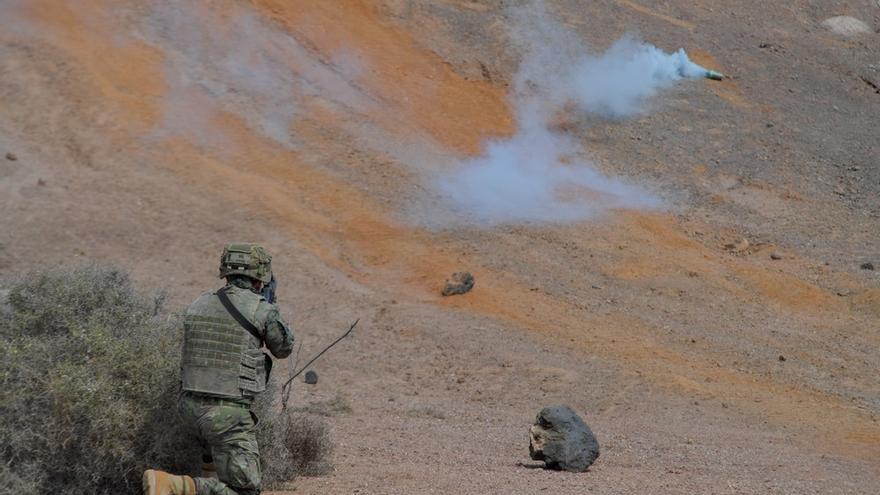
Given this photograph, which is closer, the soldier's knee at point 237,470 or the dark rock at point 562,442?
the soldier's knee at point 237,470

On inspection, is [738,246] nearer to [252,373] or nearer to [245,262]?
[245,262]

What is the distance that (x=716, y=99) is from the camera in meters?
23.4

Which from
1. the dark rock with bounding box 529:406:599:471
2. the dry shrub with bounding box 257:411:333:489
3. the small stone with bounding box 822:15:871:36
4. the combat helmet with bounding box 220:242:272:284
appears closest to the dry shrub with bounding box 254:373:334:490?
the dry shrub with bounding box 257:411:333:489

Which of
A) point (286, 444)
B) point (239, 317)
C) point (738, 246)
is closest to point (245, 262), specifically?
point (239, 317)

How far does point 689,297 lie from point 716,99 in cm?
858

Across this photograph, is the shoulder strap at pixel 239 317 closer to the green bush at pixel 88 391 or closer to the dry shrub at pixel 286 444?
the green bush at pixel 88 391

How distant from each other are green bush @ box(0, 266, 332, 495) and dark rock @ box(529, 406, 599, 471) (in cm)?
215

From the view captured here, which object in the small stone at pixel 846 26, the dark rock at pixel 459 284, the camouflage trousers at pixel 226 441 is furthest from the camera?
the small stone at pixel 846 26

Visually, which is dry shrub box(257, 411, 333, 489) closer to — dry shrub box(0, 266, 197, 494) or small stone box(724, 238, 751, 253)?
dry shrub box(0, 266, 197, 494)

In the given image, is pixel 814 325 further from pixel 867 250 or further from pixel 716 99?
pixel 716 99

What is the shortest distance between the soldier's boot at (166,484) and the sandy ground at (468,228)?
1.46 meters

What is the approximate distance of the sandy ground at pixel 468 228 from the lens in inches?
447

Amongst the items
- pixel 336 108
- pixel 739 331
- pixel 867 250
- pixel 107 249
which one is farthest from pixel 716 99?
pixel 107 249

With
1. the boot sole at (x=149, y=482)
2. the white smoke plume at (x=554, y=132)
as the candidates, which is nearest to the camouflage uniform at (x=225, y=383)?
the boot sole at (x=149, y=482)
